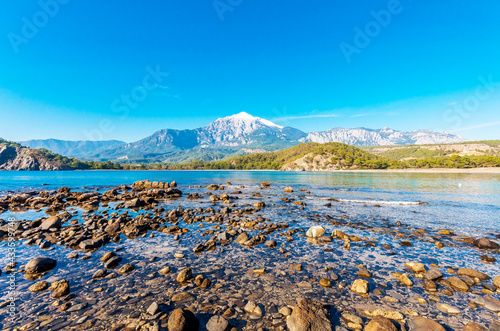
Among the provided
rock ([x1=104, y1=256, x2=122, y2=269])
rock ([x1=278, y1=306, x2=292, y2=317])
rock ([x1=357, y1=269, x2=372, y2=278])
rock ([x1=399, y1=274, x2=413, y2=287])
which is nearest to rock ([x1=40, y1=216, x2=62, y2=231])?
rock ([x1=104, y1=256, x2=122, y2=269])

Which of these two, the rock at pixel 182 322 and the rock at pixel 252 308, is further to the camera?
the rock at pixel 252 308

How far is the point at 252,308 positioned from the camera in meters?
7.18

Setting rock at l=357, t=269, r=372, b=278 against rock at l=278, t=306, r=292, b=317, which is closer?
rock at l=278, t=306, r=292, b=317

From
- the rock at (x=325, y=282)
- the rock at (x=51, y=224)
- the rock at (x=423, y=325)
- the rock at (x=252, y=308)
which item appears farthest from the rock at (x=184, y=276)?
the rock at (x=51, y=224)

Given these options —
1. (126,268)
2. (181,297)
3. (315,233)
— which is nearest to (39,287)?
(126,268)

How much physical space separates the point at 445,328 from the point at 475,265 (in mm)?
7493

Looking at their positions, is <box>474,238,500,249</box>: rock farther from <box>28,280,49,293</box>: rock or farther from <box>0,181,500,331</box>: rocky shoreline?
<box>28,280,49,293</box>: rock

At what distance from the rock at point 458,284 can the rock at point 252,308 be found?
868 cm

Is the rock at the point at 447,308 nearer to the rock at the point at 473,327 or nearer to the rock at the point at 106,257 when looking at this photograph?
the rock at the point at 473,327

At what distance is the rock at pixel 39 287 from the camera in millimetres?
8219

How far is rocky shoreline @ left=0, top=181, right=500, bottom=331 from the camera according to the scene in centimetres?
657

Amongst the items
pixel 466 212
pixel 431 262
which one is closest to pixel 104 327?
pixel 431 262

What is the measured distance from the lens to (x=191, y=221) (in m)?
19.7

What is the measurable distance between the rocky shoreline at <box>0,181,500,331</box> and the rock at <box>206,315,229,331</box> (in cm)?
3
